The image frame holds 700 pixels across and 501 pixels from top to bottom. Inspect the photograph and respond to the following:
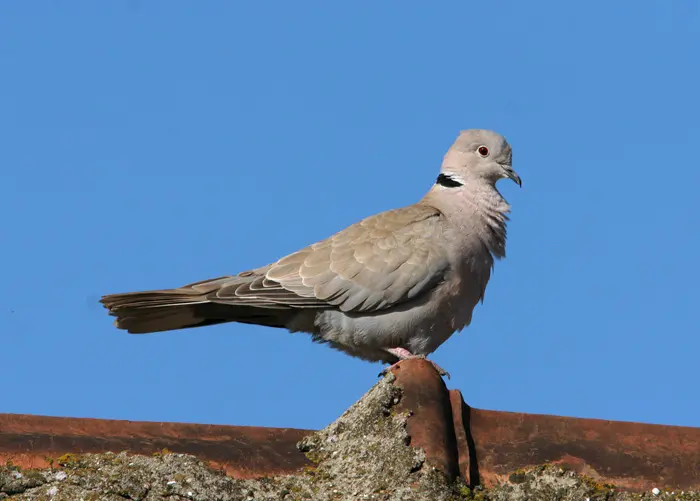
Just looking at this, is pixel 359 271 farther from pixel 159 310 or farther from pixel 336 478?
pixel 336 478

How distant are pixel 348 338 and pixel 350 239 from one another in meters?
0.69

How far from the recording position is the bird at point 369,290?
6.64 metres

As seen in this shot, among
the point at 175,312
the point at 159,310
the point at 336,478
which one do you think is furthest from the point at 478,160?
the point at 336,478

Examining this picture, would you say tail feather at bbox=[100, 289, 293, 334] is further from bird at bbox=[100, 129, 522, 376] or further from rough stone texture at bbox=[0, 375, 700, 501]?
rough stone texture at bbox=[0, 375, 700, 501]

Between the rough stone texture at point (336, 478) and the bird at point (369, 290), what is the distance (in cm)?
215

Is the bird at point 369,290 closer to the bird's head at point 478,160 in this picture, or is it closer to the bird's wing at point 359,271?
the bird's wing at point 359,271

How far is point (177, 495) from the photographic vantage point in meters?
3.76

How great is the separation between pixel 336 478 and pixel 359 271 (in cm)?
271

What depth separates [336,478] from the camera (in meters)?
4.13

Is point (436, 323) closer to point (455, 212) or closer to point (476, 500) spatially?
point (455, 212)

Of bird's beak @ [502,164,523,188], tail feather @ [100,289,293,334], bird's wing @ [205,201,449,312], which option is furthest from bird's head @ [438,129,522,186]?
tail feather @ [100,289,293,334]

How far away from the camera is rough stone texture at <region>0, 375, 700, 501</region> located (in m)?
3.72


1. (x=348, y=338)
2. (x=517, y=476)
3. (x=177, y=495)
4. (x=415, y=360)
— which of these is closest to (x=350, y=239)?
(x=348, y=338)

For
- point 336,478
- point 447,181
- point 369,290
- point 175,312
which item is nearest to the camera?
point 336,478
